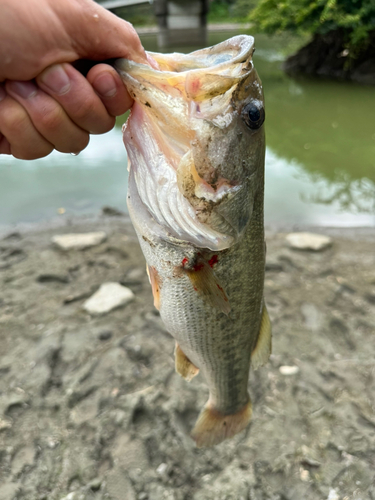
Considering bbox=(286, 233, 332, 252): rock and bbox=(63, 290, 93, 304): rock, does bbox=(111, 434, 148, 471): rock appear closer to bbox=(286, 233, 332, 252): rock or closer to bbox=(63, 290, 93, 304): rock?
bbox=(63, 290, 93, 304): rock

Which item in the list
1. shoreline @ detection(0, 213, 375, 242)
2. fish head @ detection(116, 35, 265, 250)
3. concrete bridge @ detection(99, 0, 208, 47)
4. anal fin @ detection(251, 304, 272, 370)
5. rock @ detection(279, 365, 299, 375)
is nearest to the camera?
fish head @ detection(116, 35, 265, 250)

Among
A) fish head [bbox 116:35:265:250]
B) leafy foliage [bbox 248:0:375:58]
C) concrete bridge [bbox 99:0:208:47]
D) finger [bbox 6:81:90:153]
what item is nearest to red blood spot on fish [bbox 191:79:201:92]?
fish head [bbox 116:35:265:250]

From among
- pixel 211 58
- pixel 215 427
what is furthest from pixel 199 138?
pixel 215 427

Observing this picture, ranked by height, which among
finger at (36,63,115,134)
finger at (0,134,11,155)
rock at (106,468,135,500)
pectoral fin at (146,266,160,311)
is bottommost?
rock at (106,468,135,500)

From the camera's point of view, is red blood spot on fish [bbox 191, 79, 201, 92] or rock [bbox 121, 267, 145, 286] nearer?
red blood spot on fish [bbox 191, 79, 201, 92]

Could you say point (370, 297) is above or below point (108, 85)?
below

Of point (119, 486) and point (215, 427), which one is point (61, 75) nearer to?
point (215, 427)

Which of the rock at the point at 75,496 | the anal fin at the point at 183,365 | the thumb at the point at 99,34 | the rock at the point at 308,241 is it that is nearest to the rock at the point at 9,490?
the rock at the point at 75,496
